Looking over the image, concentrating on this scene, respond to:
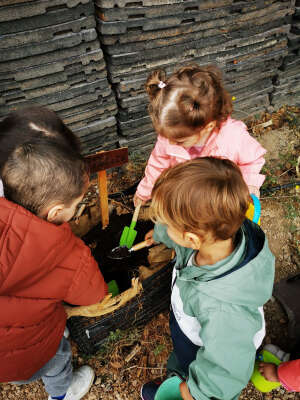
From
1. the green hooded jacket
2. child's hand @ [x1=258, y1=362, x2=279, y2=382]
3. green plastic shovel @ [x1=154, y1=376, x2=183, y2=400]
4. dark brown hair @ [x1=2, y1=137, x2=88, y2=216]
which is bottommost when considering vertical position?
child's hand @ [x1=258, y1=362, x2=279, y2=382]

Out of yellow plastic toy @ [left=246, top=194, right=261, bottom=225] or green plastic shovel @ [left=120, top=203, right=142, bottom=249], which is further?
green plastic shovel @ [left=120, top=203, right=142, bottom=249]

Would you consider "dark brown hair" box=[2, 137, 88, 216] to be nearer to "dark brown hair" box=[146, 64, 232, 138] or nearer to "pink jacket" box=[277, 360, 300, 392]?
"dark brown hair" box=[146, 64, 232, 138]

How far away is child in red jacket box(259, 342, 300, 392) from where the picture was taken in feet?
5.16

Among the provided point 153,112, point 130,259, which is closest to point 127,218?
point 130,259

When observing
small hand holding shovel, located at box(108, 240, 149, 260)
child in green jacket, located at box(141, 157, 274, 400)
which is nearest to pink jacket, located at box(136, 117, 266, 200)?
child in green jacket, located at box(141, 157, 274, 400)

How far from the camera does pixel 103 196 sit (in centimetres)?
189

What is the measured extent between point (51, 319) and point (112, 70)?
1.62 m

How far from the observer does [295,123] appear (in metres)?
3.19

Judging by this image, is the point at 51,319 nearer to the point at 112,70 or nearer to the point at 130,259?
the point at 130,259

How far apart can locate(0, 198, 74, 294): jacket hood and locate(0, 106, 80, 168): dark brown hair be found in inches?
8.8

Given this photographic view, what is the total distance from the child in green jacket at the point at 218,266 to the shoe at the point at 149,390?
0.69 metres

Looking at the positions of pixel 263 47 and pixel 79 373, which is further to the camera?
pixel 263 47

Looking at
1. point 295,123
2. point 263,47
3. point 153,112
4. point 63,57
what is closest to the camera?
point 153,112

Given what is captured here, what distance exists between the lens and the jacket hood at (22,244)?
0.99 m
